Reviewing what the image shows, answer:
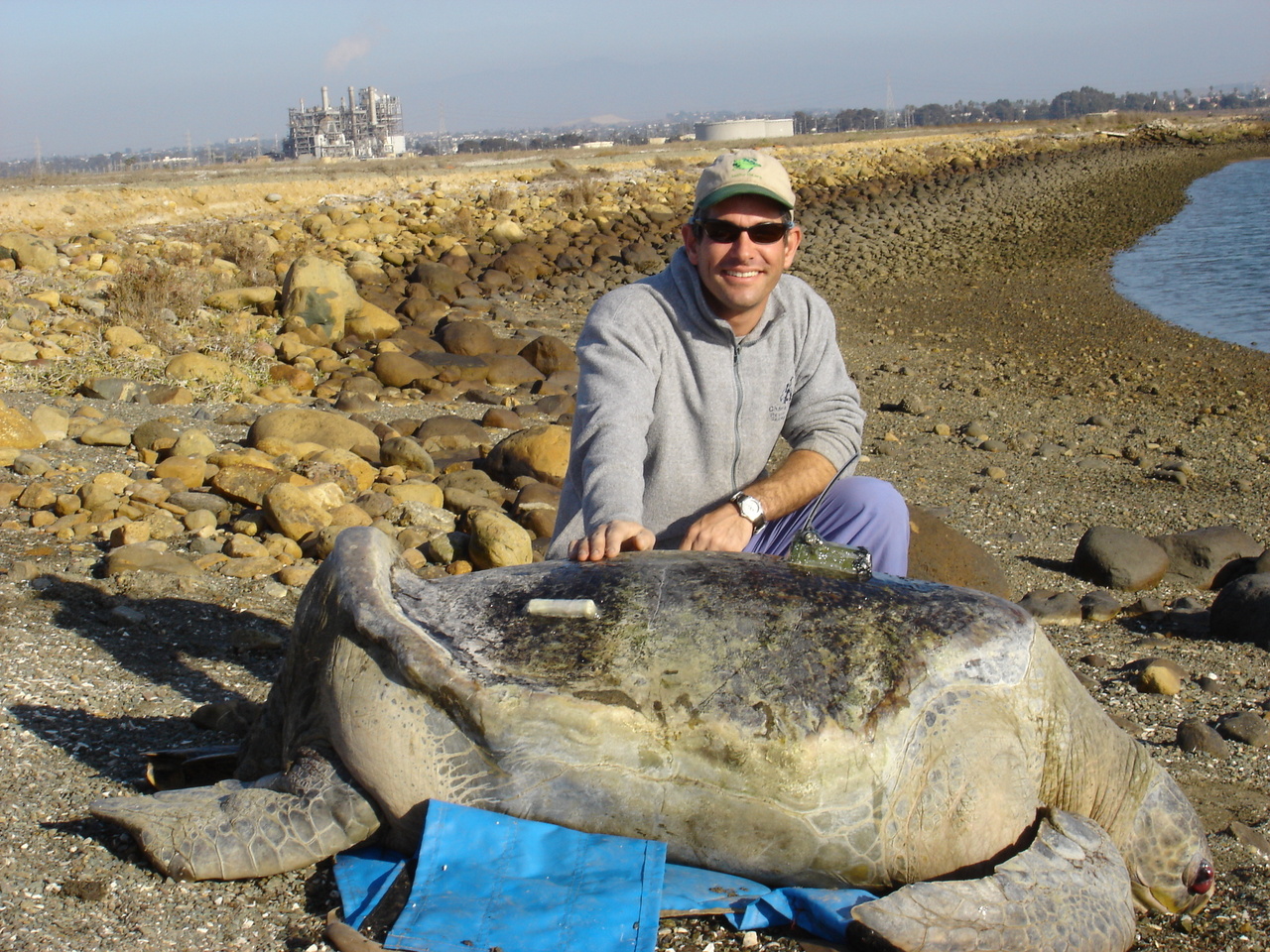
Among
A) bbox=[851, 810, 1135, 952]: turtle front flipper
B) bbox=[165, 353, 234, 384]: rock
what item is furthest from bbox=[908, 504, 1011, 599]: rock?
bbox=[165, 353, 234, 384]: rock

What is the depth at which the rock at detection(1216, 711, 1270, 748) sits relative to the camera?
360cm

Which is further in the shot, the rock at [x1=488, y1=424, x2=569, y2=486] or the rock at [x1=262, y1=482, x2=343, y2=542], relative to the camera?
the rock at [x1=488, y1=424, x2=569, y2=486]

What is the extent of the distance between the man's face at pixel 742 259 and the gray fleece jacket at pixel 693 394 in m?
0.09

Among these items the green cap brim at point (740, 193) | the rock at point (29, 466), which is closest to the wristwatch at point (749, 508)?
the green cap brim at point (740, 193)

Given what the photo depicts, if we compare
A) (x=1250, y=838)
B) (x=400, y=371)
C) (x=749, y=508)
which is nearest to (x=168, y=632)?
(x=749, y=508)

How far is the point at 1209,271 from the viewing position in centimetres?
1775

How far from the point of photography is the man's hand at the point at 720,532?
3.16 metres

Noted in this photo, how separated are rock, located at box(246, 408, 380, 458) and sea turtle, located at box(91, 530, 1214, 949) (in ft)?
13.1

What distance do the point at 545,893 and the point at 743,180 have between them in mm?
1981

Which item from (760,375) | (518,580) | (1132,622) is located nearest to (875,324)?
(1132,622)

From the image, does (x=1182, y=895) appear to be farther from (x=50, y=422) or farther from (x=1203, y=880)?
(x=50, y=422)

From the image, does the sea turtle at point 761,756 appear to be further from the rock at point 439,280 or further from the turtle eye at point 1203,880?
the rock at point 439,280

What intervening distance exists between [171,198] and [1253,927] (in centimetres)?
1779

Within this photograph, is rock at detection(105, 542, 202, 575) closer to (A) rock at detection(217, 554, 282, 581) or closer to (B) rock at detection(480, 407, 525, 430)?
(A) rock at detection(217, 554, 282, 581)
